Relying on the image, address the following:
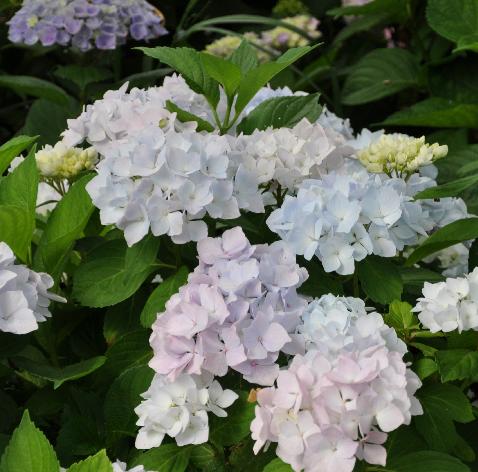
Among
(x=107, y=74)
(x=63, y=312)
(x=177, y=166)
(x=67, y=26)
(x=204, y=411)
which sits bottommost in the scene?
(x=107, y=74)

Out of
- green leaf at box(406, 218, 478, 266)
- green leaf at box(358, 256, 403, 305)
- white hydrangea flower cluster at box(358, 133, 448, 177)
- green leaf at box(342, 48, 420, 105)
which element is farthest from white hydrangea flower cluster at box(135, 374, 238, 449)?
green leaf at box(342, 48, 420, 105)

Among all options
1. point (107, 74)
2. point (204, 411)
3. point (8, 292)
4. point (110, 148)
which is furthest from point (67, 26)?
point (204, 411)

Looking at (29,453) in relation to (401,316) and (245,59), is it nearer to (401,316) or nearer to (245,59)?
(401,316)

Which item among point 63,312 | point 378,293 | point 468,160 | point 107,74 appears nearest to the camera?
point 378,293

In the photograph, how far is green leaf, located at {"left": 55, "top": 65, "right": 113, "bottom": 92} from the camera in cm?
227

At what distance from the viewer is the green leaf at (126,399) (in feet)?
3.37

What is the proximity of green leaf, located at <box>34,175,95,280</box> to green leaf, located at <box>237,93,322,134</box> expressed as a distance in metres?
0.27

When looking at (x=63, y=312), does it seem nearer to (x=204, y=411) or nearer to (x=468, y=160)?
(x=204, y=411)

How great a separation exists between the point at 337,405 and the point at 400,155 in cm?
49

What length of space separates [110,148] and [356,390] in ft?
1.49

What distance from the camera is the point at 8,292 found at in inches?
39.4

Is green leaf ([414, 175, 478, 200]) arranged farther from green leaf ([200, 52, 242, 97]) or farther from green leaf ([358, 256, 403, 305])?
green leaf ([200, 52, 242, 97])

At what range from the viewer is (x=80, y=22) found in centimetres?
214

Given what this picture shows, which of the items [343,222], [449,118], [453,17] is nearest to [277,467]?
[343,222]
